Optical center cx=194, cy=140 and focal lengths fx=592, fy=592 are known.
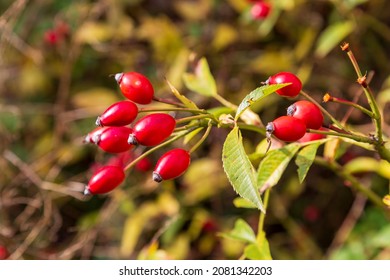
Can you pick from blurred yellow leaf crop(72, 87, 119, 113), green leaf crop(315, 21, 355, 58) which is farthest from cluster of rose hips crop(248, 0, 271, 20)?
blurred yellow leaf crop(72, 87, 119, 113)

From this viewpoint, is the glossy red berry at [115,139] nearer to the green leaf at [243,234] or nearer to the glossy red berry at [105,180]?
the glossy red berry at [105,180]

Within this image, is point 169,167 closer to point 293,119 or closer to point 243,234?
point 293,119

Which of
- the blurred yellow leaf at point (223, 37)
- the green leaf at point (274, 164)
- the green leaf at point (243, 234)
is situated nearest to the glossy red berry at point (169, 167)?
the green leaf at point (274, 164)

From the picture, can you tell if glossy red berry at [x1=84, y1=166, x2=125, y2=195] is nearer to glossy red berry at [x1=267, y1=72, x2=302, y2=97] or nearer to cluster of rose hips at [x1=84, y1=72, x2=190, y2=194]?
cluster of rose hips at [x1=84, y1=72, x2=190, y2=194]

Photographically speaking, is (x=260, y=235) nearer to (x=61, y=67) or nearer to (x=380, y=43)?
(x=380, y=43)

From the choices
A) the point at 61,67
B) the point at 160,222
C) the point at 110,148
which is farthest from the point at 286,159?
the point at 61,67

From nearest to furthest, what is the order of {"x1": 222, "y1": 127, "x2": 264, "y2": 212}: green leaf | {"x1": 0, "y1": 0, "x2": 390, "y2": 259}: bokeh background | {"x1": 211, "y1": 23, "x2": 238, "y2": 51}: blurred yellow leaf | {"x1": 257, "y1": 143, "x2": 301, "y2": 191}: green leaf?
{"x1": 222, "y1": 127, "x2": 264, "y2": 212}: green leaf
{"x1": 257, "y1": 143, "x2": 301, "y2": 191}: green leaf
{"x1": 0, "y1": 0, "x2": 390, "y2": 259}: bokeh background
{"x1": 211, "y1": 23, "x2": 238, "y2": 51}: blurred yellow leaf
